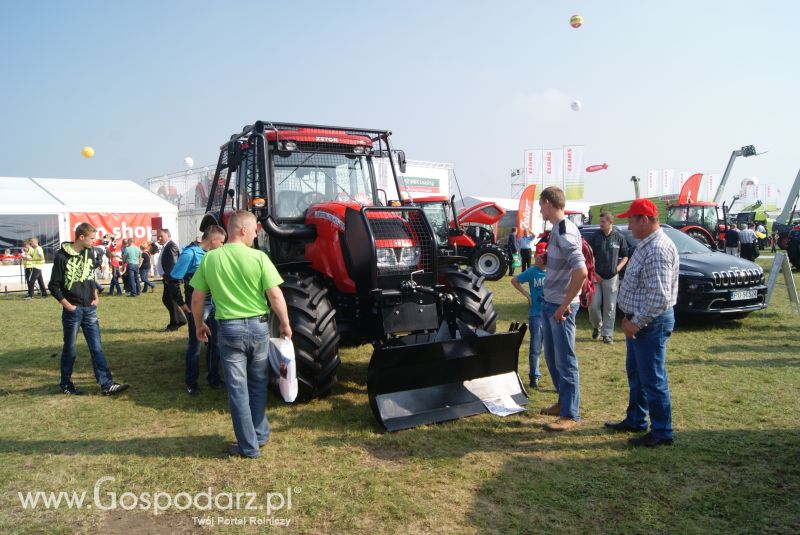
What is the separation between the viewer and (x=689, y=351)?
657 cm

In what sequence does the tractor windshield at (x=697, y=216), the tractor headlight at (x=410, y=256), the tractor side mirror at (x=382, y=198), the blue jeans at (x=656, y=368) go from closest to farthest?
1. the blue jeans at (x=656, y=368)
2. the tractor headlight at (x=410, y=256)
3. the tractor side mirror at (x=382, y=198)
4. the tractor windshield at (x=697, y=216)

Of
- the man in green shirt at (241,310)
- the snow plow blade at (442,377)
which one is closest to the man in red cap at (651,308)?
the snow plow blade at (442,377)

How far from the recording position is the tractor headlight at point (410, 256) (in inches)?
195

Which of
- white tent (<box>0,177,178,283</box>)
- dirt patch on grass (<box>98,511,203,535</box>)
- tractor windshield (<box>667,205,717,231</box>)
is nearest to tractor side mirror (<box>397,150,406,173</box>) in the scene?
dirt patch on grass (<box>98,511,203,535</box>)

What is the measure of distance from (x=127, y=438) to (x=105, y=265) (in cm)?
1811

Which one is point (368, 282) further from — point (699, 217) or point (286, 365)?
point (699, 217)

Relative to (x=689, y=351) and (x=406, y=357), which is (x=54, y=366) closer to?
(x=406, y=357)

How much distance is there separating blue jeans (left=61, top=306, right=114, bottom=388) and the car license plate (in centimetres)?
815

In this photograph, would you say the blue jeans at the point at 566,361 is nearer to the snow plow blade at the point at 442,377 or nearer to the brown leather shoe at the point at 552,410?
the brown leather shoe at the point at 552,410

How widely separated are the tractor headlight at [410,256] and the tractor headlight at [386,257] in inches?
3.6

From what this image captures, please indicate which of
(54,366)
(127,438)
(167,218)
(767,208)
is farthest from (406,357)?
(767,208)

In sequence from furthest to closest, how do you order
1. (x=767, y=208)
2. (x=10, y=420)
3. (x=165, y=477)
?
(x=767, y=208) < (x=10, y=420) < (x=165, y=477)

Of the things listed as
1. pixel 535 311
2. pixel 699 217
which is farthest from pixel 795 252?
pixel 535 311

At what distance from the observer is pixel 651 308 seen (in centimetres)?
370
